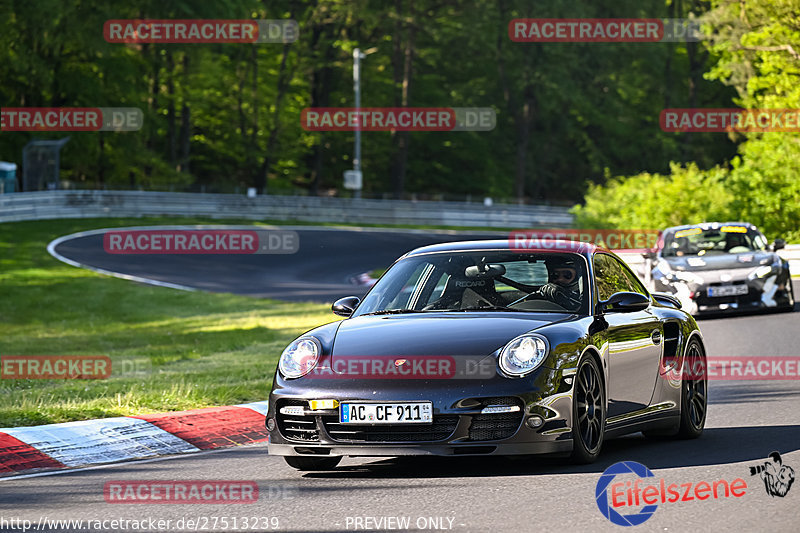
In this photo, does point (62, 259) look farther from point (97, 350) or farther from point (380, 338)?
point (380, 338)

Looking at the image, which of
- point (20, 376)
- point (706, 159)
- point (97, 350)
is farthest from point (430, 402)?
point (706, 159)

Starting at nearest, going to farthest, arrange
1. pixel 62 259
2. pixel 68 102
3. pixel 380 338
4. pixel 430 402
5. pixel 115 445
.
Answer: pixel 430 402, pixel 380 338, pixel 115 445, pixel 62 259, pixel 68 102

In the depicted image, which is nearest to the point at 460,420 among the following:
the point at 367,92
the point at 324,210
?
the point at 324,210

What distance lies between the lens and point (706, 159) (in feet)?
256

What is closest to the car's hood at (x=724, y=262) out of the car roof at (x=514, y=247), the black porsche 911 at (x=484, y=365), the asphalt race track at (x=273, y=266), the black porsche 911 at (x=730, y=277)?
the black porsche 911 at (x=730, y=277)

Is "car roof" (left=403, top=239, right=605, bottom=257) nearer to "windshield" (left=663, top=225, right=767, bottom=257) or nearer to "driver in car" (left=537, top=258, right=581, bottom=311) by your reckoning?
"driver in car" (left=537, top=258, right=581, bottom=311)

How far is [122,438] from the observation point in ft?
29.3

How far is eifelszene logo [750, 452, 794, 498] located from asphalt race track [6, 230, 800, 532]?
0.19ft

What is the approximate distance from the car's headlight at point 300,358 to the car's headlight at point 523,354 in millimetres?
1139

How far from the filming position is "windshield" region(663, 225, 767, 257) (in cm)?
2092

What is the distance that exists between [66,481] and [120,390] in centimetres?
462

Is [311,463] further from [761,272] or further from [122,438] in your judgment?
[761,272]

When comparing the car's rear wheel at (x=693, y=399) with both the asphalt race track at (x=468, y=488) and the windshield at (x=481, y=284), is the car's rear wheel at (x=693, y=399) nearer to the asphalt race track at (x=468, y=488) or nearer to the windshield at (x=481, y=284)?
the asphalt race track at (x=468, y=488)

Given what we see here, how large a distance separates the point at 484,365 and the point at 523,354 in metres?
0.25
